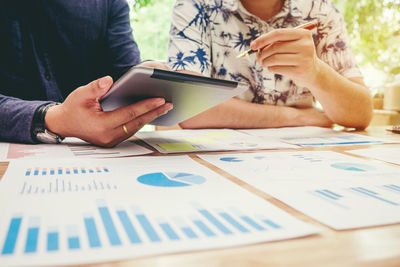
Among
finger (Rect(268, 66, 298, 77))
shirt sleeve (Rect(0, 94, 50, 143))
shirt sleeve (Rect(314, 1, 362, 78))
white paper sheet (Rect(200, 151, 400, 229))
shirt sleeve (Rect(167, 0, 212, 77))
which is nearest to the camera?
white paper sheet (Rect(200, 151, 400, 229))

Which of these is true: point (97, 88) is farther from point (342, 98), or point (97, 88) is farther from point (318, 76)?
point (342, 98)

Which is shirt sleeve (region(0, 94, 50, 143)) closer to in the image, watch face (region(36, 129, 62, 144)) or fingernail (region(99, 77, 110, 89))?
watch face (region(36, 129, 62, 144))

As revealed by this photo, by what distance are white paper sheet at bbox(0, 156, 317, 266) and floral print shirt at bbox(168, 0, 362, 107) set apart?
830 mm

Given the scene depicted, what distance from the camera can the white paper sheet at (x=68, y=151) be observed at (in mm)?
607

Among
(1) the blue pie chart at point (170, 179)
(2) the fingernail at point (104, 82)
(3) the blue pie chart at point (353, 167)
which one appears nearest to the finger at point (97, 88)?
(2) the fingernail at point (104, 82)

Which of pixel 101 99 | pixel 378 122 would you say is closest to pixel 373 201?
pixel 101 99

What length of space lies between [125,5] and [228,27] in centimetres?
45

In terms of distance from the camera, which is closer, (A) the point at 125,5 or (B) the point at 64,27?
(B) the point at 64,27

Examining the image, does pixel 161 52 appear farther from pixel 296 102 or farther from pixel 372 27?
pixel 296 102

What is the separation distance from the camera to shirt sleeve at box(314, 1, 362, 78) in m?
1.26

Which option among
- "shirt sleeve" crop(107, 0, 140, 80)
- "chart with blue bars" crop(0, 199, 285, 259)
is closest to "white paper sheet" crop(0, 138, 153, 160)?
"chart with blue bars" crop(0, 199, 285, 259)

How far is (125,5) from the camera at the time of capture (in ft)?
4.46

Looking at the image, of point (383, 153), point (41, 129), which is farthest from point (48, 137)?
point (383, 153)

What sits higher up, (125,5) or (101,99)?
(125,5)
